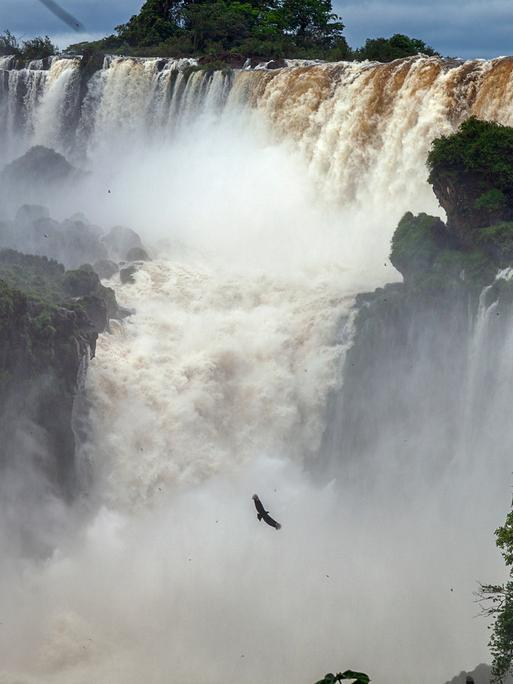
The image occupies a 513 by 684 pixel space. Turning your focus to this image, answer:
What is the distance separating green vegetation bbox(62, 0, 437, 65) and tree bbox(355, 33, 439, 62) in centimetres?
19

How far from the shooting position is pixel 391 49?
2051 inches

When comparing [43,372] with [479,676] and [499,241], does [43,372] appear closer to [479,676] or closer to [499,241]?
[499,241]

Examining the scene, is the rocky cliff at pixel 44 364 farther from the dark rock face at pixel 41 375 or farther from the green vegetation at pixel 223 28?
the green vegetation at pixel 223 28

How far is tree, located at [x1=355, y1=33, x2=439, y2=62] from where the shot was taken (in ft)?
170

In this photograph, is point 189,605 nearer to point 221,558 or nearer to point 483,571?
point 221,558

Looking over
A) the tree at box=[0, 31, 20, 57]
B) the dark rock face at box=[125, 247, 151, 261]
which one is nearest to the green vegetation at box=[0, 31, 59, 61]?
the tree at box=[0, 31, 20, 57]

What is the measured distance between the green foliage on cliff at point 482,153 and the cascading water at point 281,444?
2588 millimetres

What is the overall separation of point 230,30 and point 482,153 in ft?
121

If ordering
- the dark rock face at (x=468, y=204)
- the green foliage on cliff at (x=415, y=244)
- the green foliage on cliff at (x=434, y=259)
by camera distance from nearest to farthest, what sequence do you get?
the green foliage on cliff at (x=434, y=259) < the dark rock face at (x=468, y=204) < the green foliage on cliff at (x=415, y=244)

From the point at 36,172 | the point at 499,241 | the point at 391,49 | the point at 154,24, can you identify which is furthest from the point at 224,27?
the point at 499,241

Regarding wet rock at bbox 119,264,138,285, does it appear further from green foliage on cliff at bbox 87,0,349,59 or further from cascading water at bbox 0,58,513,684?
green foliage on cliff at bbox 87,0,349,59

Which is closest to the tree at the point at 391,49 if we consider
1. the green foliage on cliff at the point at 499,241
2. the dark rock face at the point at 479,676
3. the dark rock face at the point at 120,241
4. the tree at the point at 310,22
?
the tree at the point at 310,22

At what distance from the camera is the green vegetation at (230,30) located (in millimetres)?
58594

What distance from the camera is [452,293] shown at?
1038 inches
